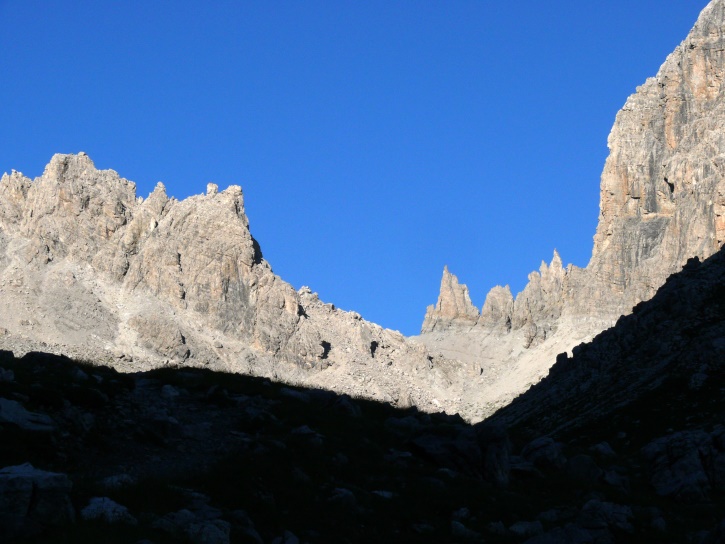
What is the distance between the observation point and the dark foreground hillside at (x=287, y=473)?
63.9ft

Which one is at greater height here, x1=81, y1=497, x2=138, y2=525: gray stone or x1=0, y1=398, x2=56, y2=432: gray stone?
x1=0, y1=398, x2=56, y2=432: gray stone

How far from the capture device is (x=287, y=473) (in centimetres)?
2438

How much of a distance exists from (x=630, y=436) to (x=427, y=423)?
2377 cm

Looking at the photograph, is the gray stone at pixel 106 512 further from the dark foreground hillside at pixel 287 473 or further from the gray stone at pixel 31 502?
the gray stone at pixel 31 502

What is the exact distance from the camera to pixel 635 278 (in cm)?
18875

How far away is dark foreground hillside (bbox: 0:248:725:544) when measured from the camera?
19.5 metres

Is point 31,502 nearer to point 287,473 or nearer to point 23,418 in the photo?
point 23,418

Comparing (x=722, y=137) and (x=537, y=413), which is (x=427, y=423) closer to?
(x=537, y=413)

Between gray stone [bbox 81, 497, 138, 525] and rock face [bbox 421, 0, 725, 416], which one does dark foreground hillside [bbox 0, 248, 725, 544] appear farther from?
rock face [bbox 421, 0, 725, 416]

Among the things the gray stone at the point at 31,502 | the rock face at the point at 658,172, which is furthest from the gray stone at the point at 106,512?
the rock face at the point at 658,172

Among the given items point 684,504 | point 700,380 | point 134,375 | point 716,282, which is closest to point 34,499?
point 134,375

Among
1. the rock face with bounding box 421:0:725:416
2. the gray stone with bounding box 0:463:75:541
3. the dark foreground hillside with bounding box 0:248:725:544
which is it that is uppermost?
the rock face with bounding box 421:0:725:416

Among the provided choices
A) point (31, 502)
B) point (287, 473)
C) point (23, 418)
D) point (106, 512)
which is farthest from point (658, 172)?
point (31, 502)

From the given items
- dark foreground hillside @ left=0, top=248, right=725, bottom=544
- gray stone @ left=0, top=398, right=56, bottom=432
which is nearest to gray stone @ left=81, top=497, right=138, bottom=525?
dark foreground hillside @ left=0, top=248, right=725, bottom=544
